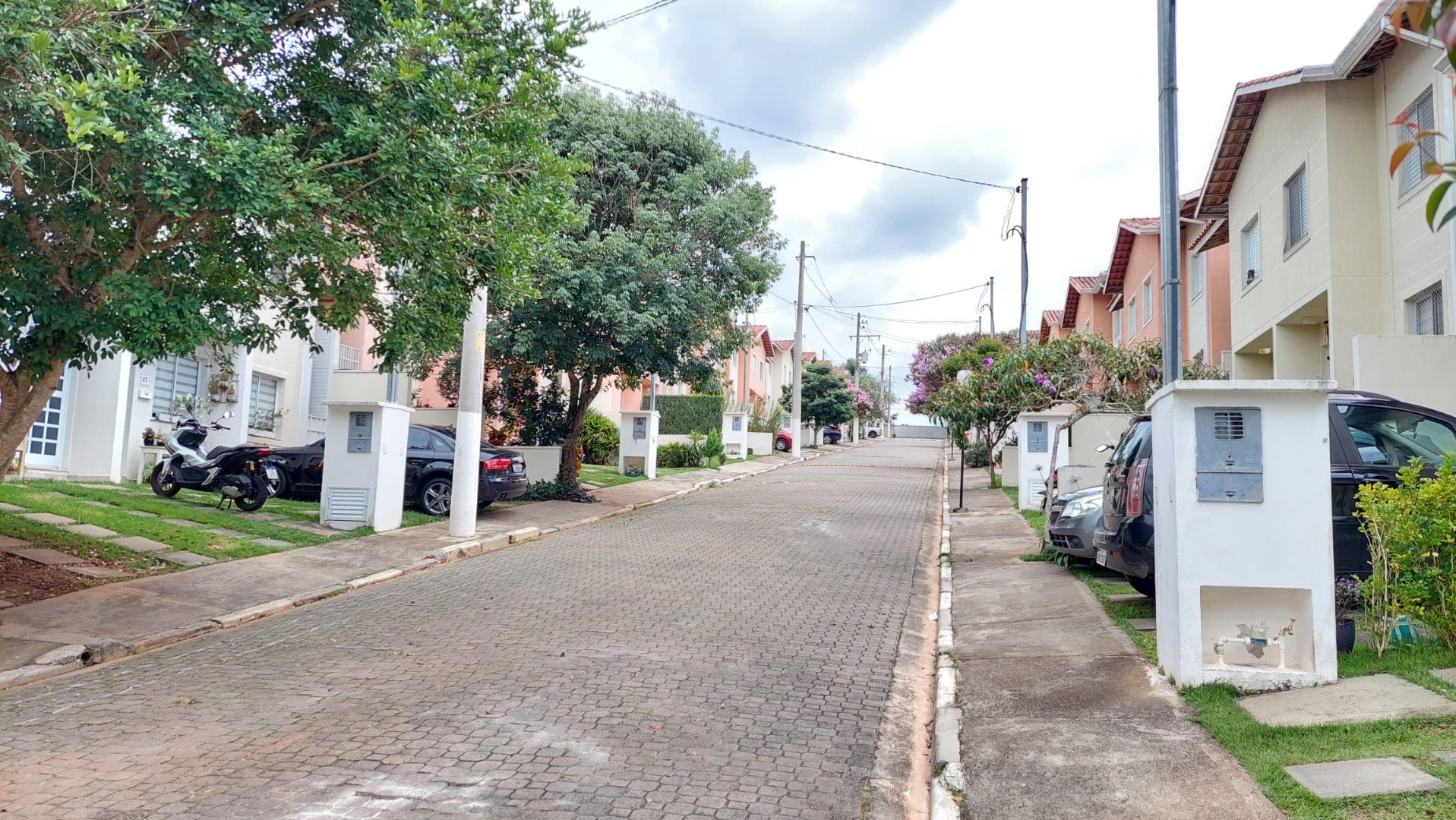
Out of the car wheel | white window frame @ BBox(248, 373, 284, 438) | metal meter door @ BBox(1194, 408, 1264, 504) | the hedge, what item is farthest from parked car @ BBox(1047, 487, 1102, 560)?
the hedge

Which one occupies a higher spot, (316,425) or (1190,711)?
(316,425)

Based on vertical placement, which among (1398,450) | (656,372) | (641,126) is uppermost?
(641,126)

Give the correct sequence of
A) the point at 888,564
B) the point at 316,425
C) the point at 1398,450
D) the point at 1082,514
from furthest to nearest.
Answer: the point at 316,425, the point at 888,564, the point at 1082,514, the point at 1398,450

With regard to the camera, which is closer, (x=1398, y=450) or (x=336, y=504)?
(x=1398, y=450)

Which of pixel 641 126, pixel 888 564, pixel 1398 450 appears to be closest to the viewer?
pixel 1398 450

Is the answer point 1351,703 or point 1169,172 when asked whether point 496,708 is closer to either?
point 1351,703

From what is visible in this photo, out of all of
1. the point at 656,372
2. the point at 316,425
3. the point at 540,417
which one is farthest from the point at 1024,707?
the point at 316,425

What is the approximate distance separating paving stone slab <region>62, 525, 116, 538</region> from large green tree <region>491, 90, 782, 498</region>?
7.31 meters

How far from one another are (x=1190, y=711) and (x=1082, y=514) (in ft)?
16.6

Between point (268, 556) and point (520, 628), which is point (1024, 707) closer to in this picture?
point (520, 628)

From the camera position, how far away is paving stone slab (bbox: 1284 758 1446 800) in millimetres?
4270

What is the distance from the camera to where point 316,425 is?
24.2 m

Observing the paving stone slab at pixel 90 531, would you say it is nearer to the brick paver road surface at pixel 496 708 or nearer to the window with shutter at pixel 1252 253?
the brick paver road surface at pixel 496 708

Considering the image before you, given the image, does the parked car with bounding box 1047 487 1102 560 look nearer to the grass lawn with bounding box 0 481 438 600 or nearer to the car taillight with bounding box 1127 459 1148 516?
the car taillight with bounding box 1127 459 1148 516
